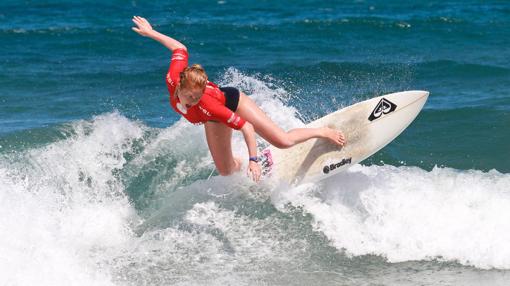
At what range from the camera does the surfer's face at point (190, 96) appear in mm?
6266

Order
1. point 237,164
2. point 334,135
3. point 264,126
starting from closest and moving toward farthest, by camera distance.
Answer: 1. point 264,126
2. point 334,135
3. point 237,164

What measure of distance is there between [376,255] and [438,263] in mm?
554

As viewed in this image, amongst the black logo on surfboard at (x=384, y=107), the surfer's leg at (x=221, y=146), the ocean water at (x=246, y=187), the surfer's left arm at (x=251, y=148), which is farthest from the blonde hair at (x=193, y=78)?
the black logo on surfboard at (x=384, y=107)

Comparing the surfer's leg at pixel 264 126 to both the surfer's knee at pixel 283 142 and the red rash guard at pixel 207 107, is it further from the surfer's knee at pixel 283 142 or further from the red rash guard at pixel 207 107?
the red rash guard at pixel 207 107

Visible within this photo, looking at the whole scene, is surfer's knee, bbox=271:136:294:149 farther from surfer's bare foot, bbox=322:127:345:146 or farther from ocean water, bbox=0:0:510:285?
ocean water, bbox=0:0:510:285

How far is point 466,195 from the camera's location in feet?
25.5

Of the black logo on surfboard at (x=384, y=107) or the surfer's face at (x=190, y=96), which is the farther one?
the black logo on surfboard at (x=384, y=107)

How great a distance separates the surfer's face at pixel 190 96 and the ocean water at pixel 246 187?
4.73 feet

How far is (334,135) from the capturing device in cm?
755

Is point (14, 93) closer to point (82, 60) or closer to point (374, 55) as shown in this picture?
point (82, 60)

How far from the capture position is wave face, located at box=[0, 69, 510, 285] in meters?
6.72

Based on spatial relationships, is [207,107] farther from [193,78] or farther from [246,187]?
[246,187]

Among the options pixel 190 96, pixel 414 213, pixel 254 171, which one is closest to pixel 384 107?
pixel 414 213

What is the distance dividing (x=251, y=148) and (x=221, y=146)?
0.90m
